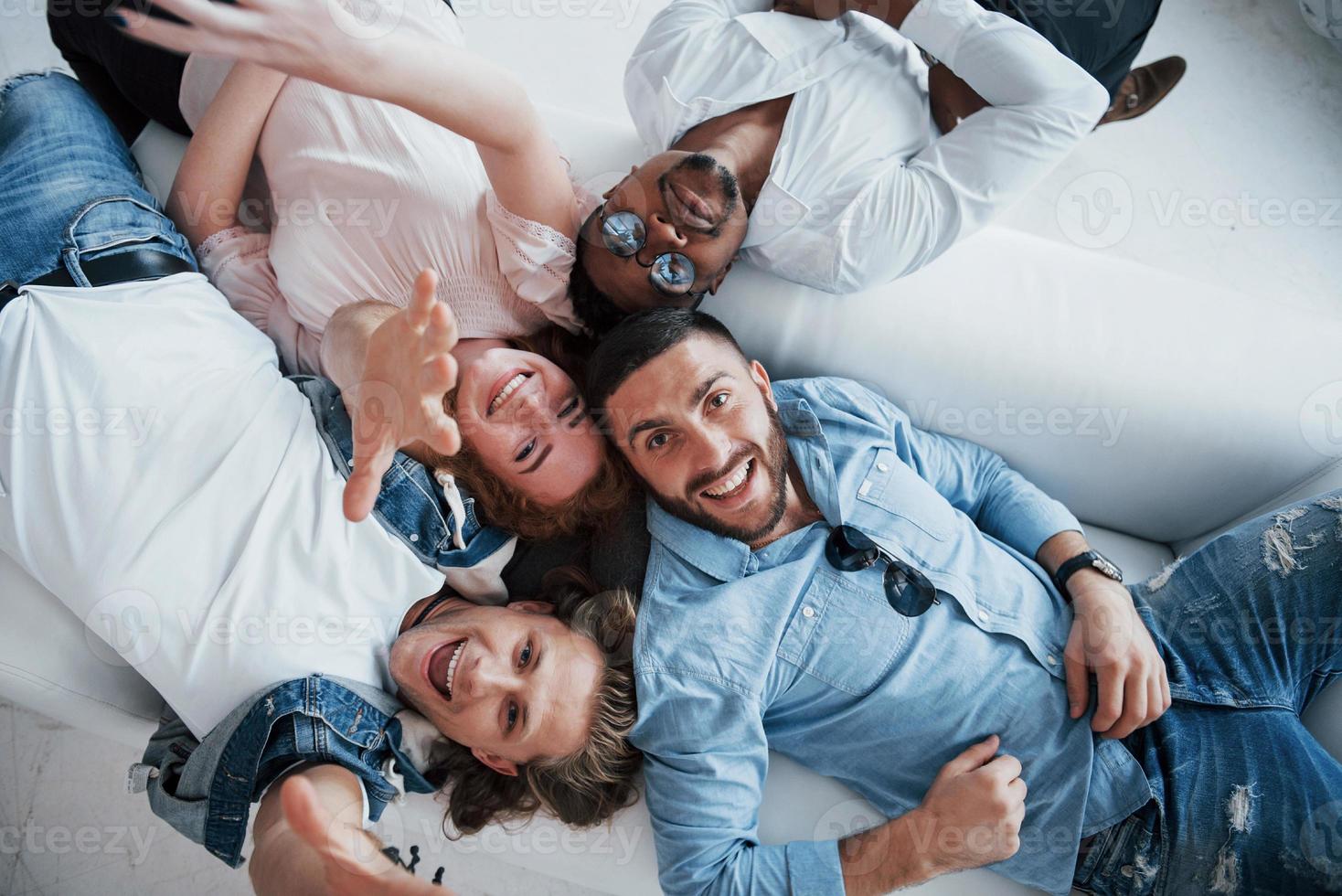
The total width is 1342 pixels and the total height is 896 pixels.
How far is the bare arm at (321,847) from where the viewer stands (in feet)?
2.86

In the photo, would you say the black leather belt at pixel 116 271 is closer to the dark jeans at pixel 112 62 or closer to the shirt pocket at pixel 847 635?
the dark jeans at pixel 112 62

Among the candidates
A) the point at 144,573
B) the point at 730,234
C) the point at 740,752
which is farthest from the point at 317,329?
the point at 740,752

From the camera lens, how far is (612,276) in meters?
1.40

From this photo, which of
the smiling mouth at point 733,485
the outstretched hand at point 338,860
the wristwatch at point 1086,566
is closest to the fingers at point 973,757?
the wristwatch at point 1086,566

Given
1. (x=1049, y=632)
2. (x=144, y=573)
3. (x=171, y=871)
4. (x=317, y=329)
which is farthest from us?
(x=171, y=871)

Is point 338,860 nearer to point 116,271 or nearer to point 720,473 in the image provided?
point 720,473

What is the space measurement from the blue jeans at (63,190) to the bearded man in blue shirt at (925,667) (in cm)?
81

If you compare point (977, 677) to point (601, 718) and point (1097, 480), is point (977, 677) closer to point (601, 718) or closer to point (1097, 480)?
point (1097, 480)

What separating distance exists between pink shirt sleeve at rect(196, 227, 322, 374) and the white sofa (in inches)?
21.8

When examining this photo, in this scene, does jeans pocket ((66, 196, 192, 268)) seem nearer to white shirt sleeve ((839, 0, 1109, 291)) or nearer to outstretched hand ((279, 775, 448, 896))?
outstretched hand ((279, 775, 448, 896))

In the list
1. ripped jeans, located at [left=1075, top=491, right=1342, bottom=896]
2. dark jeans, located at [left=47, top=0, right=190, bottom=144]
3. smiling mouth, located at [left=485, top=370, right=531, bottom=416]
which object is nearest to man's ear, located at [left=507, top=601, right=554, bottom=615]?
smiling mouth, located at [left=485, top=370, right=531, bottom=416]

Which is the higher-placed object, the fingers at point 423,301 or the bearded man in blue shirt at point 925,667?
the fingers at point 423,301

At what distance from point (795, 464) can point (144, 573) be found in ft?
3.26

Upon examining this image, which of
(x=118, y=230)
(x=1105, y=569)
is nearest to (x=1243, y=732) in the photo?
(x=1105, y=569)
